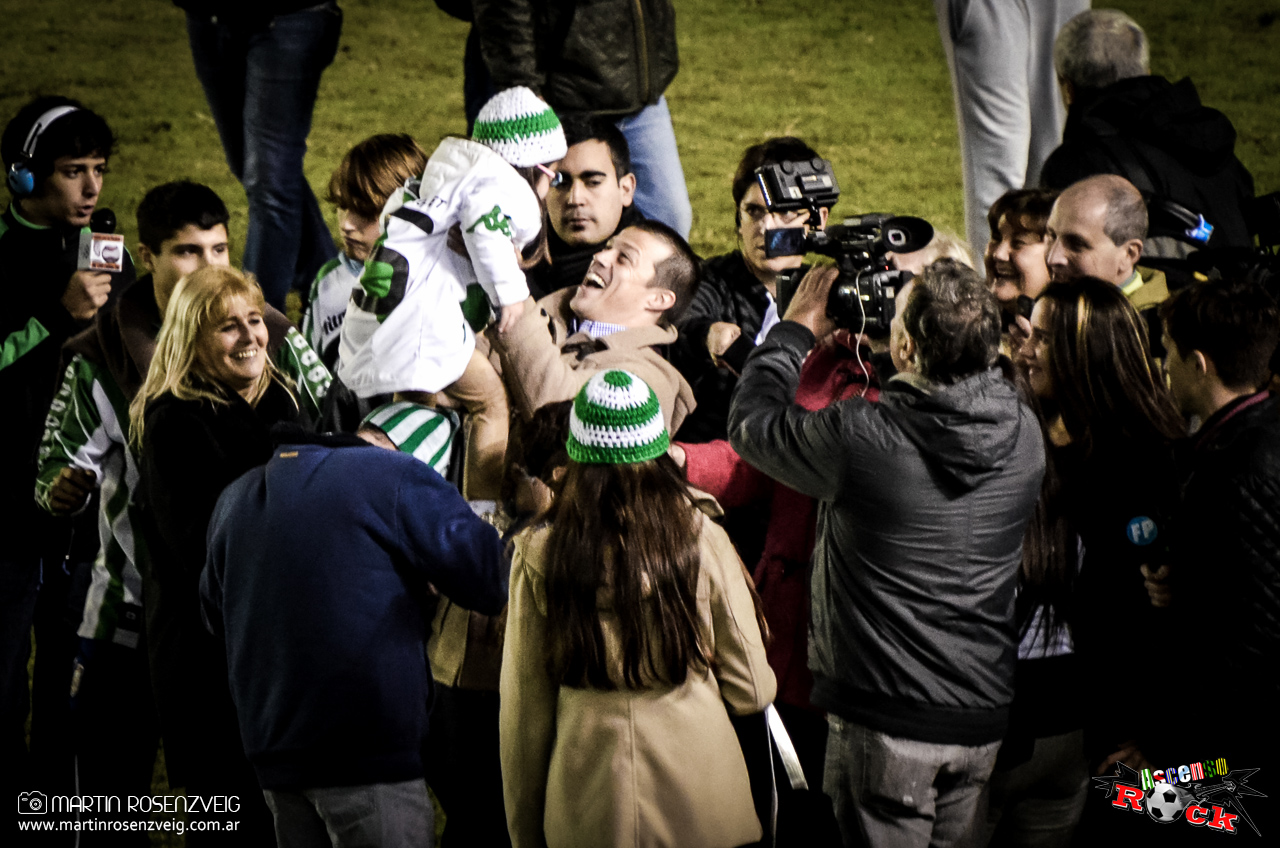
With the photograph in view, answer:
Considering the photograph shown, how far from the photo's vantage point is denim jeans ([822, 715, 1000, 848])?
269 cm

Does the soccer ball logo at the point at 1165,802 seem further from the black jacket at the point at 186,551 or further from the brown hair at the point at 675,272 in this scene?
the black jacket at the point at 186,551

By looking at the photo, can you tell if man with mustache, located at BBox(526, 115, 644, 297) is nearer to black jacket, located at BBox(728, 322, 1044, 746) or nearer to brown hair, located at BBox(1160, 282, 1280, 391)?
black jacket, located at BBox(728, 322, 1044, 746)

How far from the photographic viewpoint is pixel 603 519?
2443mm

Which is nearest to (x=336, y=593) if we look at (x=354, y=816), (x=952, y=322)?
(x=354, y=816)

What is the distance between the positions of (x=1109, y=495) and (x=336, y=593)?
1.60 metres

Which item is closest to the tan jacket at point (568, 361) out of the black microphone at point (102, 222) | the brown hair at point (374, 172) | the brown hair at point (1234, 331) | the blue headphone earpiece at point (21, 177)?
the brown hair at point (374, 172)

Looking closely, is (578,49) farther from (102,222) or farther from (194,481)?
(194,481)

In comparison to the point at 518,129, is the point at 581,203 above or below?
below

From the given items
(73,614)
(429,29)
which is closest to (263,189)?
(73,614)

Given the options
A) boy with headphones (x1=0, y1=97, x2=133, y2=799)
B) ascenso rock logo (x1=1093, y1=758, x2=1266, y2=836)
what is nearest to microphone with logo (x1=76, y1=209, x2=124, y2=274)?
boy with headphones (x1=0, y1=97, x2=133, y2=799)

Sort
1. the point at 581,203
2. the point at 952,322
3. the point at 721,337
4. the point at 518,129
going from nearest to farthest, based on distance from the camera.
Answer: the point at 952,322
the point at 518,129
the point at 721,337
the point at 581,203

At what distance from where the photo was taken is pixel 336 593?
2.61 m

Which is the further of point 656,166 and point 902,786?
point 656,166

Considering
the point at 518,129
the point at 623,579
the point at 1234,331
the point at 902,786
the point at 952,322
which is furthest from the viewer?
the point at 518,129
